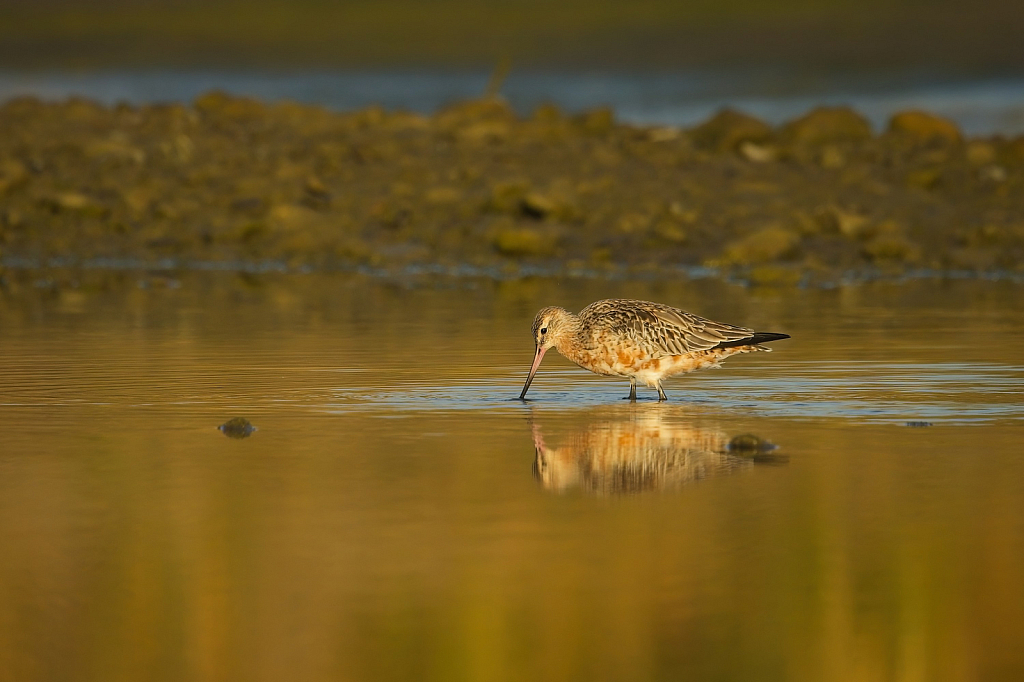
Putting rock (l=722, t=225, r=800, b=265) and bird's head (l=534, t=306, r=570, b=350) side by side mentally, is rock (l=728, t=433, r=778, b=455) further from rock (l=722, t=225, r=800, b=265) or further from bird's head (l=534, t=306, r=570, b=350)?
rock (l=722, t=225, r=800, b=265)

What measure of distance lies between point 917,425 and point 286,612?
5357mm

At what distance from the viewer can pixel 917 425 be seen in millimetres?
10195

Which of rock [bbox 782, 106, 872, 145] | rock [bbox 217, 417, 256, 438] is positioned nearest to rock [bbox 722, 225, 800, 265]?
rock [bbox 782, 106, 872, 145]

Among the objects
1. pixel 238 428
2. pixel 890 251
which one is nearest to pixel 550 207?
pixel 890 251

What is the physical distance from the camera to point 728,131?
3556 cm

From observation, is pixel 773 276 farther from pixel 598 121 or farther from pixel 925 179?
pixel 598 121

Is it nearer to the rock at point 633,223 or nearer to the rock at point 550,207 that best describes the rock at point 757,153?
the rock at point 633,223

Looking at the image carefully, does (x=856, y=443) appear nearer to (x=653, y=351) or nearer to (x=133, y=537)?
(x=653, y=351)

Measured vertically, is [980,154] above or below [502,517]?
above

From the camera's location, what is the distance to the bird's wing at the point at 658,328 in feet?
38.5

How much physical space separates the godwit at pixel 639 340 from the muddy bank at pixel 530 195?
1165 cm

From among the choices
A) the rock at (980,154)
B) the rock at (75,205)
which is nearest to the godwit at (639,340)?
the rock at (75,205)

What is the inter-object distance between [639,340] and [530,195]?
17055 mm

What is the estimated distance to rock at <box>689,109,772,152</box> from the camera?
3497 centimetres
